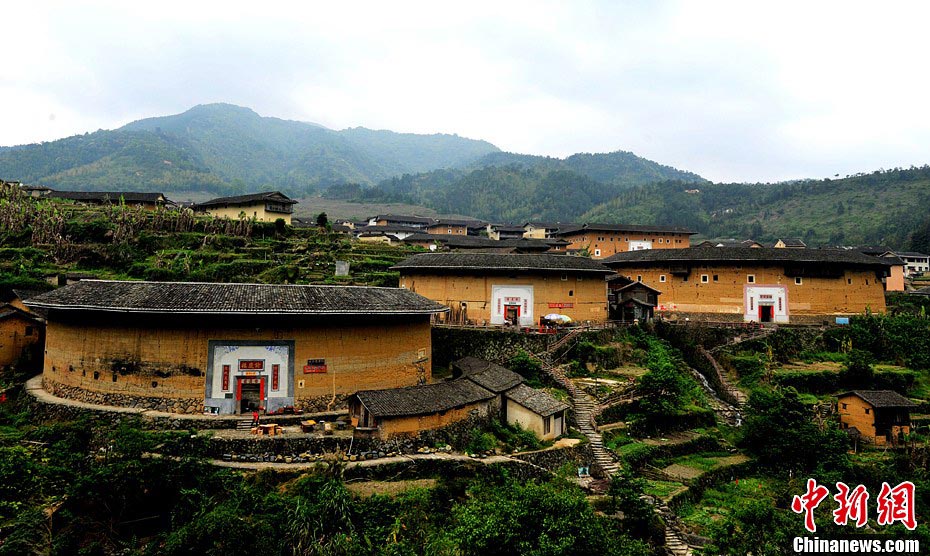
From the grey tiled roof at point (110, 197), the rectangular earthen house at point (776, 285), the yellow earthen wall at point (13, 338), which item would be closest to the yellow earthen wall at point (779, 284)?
the rectangular earthen house at point (776, 285)

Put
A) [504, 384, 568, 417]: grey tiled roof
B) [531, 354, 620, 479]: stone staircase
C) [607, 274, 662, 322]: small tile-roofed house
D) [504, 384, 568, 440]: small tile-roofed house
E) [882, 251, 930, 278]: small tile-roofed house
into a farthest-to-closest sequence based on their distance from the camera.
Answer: [882, 251, 930, 278]: small tile-roofed house → [607, 274, 662, 322]: small tile-roofed house → [504, 384, 568, 417]: grey tiled roof → [504, 384, 568, 440]: small tile-roofed house → [531, 354, 620, 479]: stone staircase

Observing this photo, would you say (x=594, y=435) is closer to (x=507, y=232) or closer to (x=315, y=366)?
(x=315, y=366)

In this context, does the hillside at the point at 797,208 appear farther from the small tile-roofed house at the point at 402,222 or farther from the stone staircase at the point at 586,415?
the stone staircase at the point at 586,415

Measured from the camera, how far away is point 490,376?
23.0 m

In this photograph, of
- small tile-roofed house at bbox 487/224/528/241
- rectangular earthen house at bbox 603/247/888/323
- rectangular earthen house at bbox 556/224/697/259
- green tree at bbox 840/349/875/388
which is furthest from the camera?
small tile-roofed house at bbox 487/224/528/241

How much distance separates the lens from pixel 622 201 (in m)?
137

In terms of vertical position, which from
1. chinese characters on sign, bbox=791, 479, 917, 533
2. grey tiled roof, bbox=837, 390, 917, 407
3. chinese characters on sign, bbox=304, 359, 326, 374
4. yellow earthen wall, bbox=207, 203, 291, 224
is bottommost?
chinese characters on sign, bbox=791, 479, 917, 533

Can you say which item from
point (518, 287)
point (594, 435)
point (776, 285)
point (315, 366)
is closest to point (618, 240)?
point (776, 285)

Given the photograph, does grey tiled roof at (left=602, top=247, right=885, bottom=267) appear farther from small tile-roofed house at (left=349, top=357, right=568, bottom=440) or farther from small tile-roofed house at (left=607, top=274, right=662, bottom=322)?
small tile-roofed house at (left=349, top=357, right=568, bottom=440)

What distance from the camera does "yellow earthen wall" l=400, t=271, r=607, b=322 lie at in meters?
31.1

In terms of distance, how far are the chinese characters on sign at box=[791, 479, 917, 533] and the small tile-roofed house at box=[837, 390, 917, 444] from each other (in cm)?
634

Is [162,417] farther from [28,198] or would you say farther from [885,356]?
[28,198]

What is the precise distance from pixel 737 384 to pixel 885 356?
9.66 m

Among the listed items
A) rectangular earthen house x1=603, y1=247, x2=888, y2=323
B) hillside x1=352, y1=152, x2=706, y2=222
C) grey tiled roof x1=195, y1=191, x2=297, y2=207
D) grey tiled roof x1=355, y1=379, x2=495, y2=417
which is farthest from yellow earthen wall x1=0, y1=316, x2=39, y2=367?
hillside x1=352, y1=152, x2=706, y2=222
